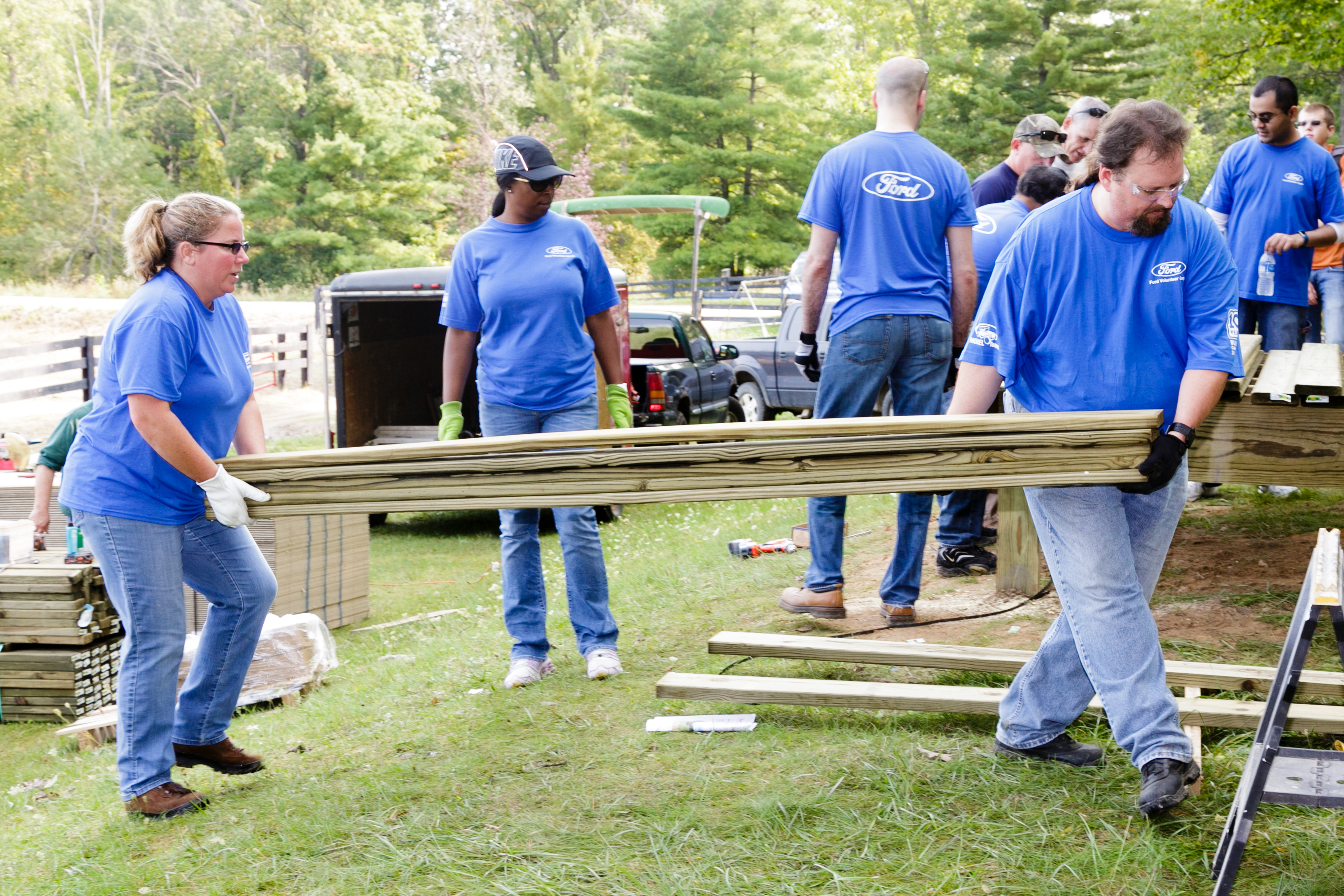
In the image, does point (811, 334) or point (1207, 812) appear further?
point (811, 334)

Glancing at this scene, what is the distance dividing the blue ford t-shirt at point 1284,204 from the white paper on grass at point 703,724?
13.4 feet

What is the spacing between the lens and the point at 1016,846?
120 inches

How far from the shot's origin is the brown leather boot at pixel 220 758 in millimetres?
3973

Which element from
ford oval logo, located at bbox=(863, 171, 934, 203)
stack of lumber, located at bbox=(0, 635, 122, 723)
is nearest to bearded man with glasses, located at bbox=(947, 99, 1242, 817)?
ford oval logo, located at bbox=(863, 171, 934, 203)

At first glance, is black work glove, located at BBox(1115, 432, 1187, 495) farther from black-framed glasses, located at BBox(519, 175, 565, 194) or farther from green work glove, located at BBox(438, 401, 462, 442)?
green work glove, located at BBox(438, 401, 462, 442)

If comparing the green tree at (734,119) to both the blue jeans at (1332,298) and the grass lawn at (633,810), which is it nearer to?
the blue jeans at (1332,298)

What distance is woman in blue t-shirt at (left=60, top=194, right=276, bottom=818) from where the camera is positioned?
3.49m

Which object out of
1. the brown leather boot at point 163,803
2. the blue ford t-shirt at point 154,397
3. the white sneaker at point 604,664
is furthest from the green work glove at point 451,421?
the brown leather boot at point 163,803

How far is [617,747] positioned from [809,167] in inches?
1307

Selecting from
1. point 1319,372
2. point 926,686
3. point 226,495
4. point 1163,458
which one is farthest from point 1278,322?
point 226,495

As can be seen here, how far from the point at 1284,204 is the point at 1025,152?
4.87 feet

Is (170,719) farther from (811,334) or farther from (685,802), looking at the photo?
(811,334)

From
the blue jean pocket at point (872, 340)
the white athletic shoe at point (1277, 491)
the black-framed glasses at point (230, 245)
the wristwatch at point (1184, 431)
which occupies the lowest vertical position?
the white athletic shoe at point (1277, 491)

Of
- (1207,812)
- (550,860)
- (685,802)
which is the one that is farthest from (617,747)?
(1207,812)
